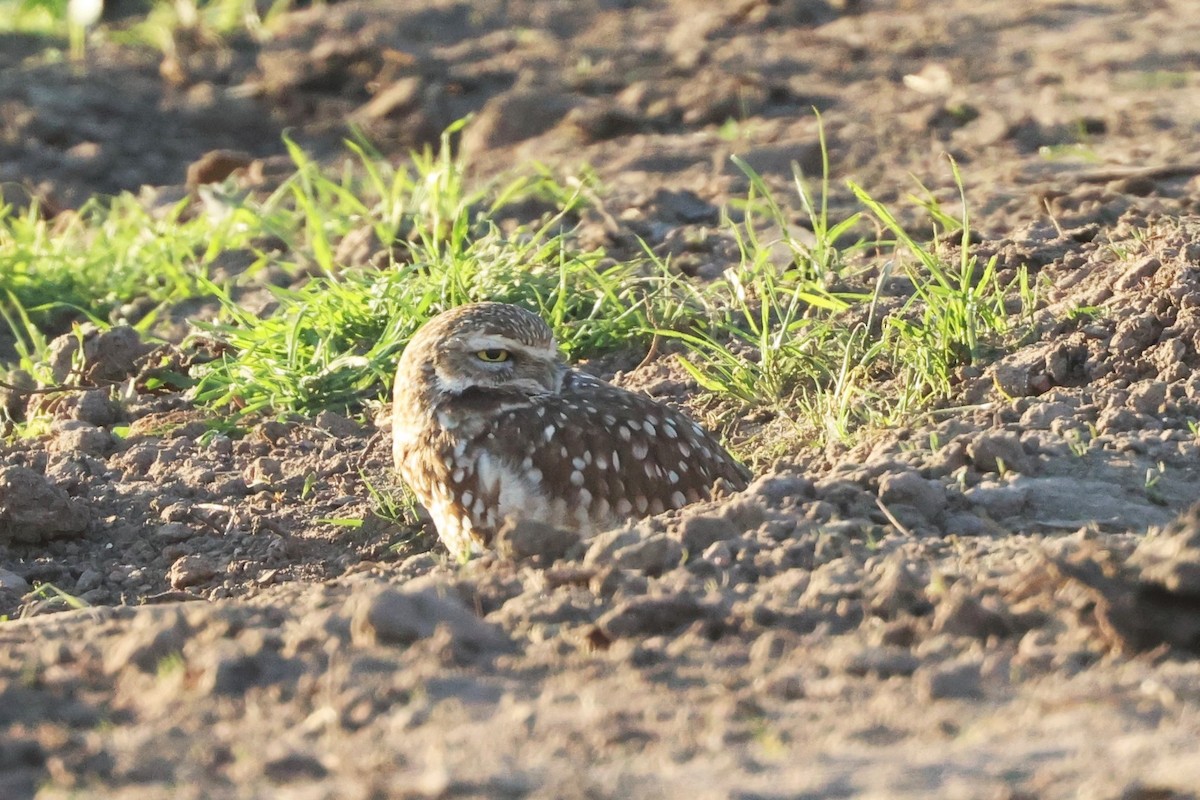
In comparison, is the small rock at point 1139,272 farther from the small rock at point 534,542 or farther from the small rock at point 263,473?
the small rock at point 263,473

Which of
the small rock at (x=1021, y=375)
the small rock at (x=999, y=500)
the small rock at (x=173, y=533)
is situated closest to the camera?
the small rock at (x=999, y=500)

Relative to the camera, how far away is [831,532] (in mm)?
4066

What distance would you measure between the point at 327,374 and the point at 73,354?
3.98ft

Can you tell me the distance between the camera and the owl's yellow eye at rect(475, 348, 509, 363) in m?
5.33

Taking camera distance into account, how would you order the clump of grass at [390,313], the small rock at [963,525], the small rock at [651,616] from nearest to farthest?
the small rock at [651,616] → the small rock at [963,525] → the clump of grass at [390,313]

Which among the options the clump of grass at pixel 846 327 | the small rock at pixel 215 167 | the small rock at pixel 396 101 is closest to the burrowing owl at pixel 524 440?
the clump of grass at pixel 846 327

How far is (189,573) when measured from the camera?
5430mm

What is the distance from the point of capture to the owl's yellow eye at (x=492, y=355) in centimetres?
533

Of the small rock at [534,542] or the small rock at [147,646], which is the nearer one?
the small rock at [147,646]

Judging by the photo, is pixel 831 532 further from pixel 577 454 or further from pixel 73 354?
pixel 73 354

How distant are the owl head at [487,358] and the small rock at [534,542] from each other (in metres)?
1.28

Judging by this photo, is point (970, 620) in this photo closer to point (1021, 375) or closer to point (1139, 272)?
point (1021, 375)

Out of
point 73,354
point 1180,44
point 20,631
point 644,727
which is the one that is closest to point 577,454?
point 20,631

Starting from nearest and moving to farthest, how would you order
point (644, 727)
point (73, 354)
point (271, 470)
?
point (644, 727) → point (271, 470) → point (73, 354)
